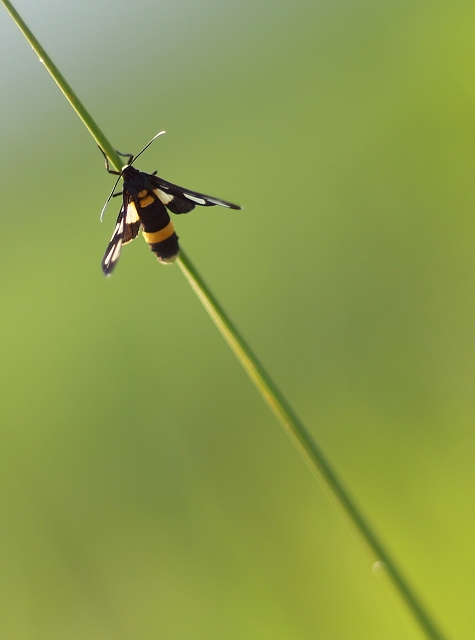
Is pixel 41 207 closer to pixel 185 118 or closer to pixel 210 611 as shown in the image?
pixel 185 118

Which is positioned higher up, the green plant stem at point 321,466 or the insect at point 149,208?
the insect at point 149,208

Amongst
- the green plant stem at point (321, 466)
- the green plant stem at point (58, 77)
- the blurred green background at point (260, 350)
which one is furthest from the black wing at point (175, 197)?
the blurred green background at point (260, 350)

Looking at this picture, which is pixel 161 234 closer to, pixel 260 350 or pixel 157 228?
pixel 157 228

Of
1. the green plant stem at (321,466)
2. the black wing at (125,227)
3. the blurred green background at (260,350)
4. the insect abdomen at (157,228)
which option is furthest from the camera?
the blurred green background at (260,350)

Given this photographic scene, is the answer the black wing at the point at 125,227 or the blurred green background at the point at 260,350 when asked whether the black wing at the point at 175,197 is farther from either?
the blurred green background at the point at 260,350

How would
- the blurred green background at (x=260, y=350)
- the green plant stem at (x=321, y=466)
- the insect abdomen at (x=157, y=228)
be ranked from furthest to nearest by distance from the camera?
the blurred green background at (x=260, y=350)
the insect abdomen at (x=157, y=228)
the green plant stem at (x=321, y=466)

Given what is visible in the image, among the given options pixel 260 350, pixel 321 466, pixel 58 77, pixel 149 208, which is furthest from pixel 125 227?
pixel 260 350

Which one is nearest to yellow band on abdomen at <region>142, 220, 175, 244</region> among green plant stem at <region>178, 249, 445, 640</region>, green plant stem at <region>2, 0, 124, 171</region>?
green plant stem at <region>2, 0, 124, 171</region>
